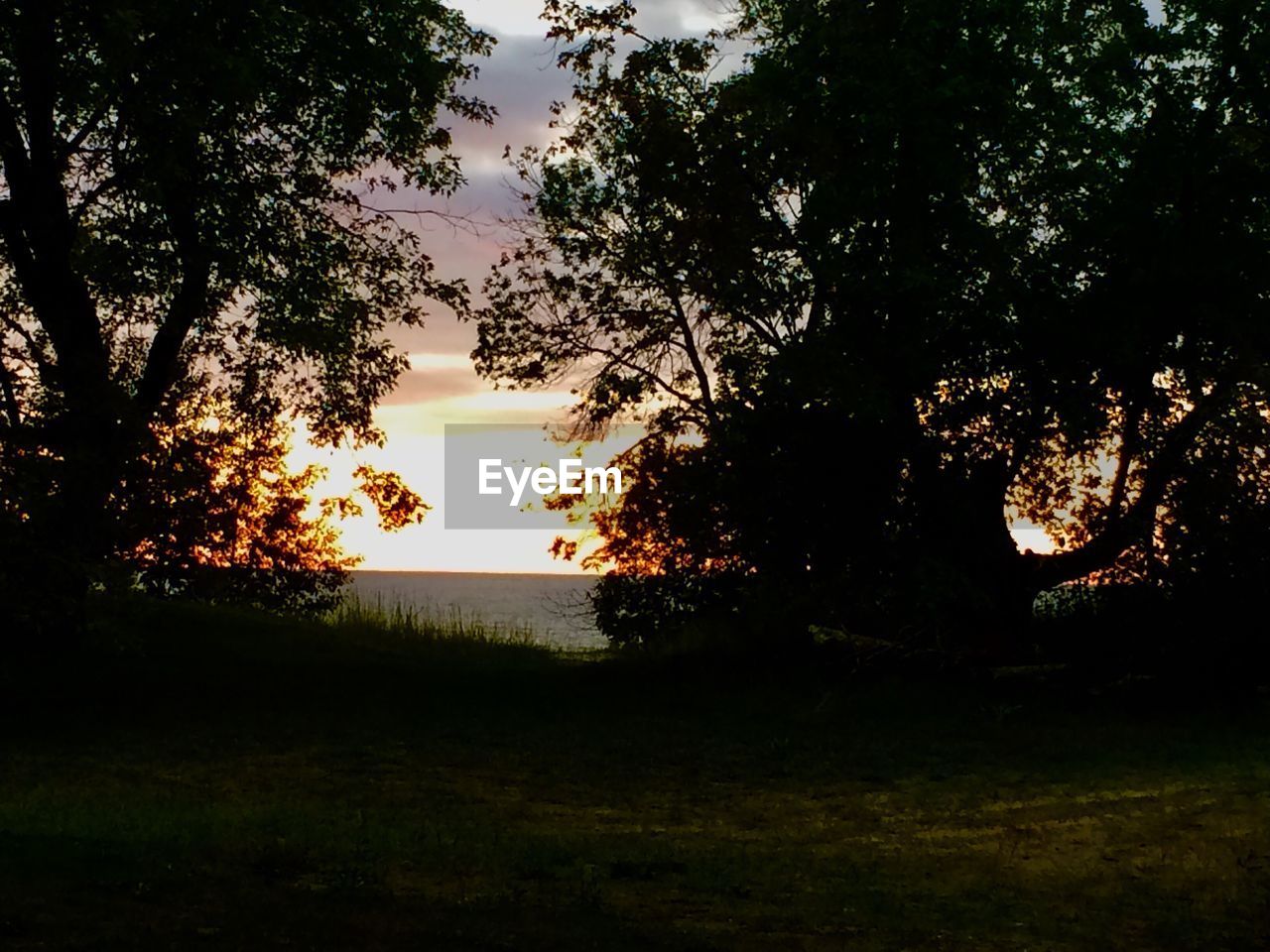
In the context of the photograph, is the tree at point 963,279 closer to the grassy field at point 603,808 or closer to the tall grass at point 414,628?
the grassy field at point 603,808

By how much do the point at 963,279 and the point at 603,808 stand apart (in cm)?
1282

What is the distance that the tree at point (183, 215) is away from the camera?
21109mm

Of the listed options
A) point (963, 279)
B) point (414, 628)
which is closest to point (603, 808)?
point (963, 279)

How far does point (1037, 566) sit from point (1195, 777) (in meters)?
9.64

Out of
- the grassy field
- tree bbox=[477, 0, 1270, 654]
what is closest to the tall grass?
the grassy field

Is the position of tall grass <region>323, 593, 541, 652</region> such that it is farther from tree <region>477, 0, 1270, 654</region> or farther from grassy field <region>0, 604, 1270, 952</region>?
tree <region>477, 0, 1270, 654</region>

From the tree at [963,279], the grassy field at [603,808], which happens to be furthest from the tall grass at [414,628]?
the tree at [963,279]

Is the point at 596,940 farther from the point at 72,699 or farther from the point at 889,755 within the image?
the point at 72,699

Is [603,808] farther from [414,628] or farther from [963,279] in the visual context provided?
[414,628]

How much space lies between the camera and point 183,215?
24.6 meters

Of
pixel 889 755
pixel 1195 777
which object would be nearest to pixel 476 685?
pixel 889 755

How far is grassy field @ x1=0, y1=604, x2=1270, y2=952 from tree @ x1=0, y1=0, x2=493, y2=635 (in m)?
3.59

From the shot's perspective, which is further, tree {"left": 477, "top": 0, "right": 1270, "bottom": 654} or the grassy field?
tree {"left": 477, "top": 0, "right": 1270, "bottom": 654}

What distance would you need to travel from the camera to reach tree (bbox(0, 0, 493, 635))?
69.3 ft
